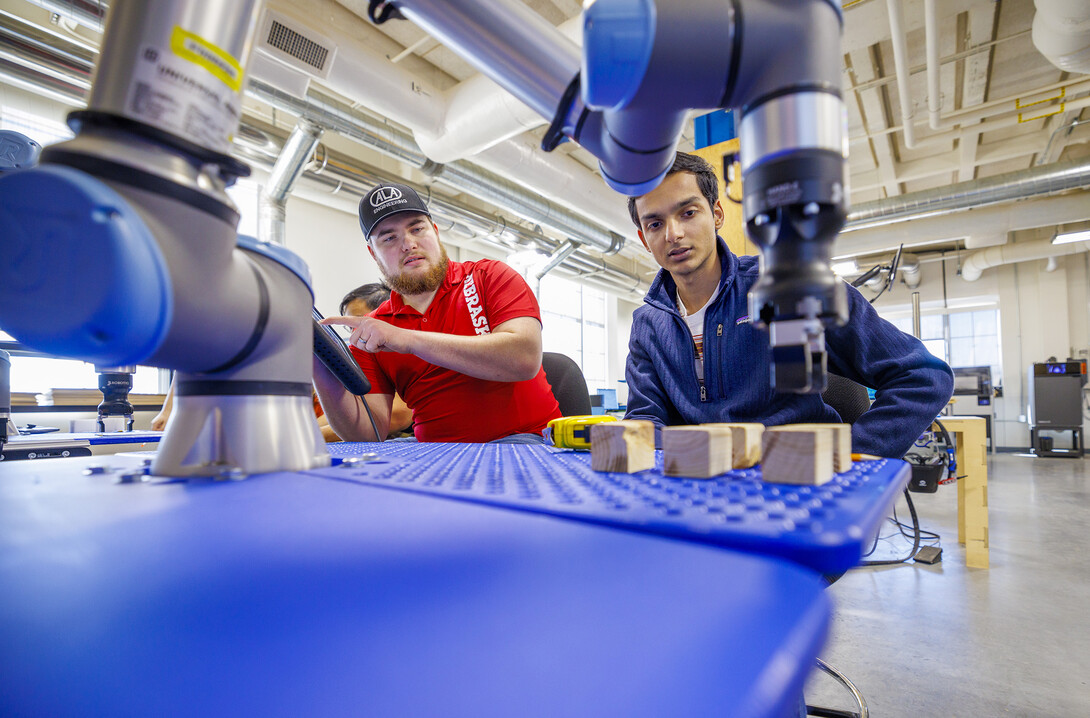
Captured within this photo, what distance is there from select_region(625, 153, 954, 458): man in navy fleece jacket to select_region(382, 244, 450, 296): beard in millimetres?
634

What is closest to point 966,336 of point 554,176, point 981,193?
point 981,193

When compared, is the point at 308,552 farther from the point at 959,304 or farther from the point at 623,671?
the point at 959,304

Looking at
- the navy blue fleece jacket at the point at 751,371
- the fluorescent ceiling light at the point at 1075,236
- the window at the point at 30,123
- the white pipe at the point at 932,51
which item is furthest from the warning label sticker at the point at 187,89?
the fluorescent ceiling light at the point at 1075,236

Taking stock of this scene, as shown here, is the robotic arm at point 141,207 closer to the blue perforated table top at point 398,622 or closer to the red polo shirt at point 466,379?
the blue perforated table top at point 398,622

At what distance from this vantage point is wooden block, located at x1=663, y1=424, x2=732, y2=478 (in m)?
0.42

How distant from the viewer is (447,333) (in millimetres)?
1443

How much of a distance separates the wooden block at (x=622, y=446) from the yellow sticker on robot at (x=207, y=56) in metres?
0.41

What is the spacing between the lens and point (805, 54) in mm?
340

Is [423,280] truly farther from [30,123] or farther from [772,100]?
[30,123]

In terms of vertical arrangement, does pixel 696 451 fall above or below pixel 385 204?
below

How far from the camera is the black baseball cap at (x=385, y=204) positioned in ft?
5.11

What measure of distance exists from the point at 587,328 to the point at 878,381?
7.96 m

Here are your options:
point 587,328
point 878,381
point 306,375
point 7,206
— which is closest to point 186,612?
point 7,206

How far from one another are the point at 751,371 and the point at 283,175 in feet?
12.0
